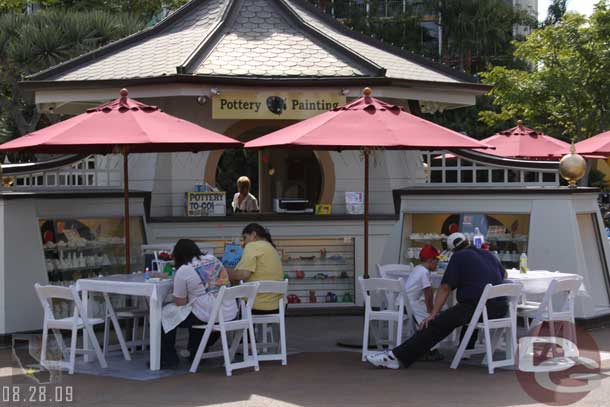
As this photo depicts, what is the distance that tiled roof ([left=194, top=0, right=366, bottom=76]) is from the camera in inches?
582

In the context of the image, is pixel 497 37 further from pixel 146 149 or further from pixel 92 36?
pixel 146 149

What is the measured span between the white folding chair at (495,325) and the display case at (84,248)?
5030mm

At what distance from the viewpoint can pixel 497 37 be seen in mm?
46062

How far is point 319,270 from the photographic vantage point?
14.8 metres

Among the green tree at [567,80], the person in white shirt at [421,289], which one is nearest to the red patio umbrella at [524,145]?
the person in white shirt at [421,289]

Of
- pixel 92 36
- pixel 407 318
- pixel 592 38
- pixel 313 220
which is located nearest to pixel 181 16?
pixel 313 220

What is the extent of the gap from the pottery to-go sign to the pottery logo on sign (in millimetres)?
4781

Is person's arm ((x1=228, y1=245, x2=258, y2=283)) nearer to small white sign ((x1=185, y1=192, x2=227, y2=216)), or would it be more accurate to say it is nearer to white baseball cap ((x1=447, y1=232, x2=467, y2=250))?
white baseball cap ((x1=447, y1=232, x2=467, y2=250))

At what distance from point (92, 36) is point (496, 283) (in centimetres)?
1500

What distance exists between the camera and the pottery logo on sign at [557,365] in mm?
9016

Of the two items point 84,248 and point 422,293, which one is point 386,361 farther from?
point 84,248

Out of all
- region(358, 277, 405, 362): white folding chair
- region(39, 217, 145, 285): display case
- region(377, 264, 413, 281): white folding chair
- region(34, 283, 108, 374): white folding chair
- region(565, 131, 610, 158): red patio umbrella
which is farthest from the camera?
region(565, 131, 610, 158): red patio umbrella

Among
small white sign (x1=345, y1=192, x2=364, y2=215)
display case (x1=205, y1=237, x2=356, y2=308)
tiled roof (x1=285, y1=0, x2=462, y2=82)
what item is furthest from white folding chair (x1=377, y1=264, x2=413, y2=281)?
tiled roof (x1=285, y1=0, x2=462, y2=82)
